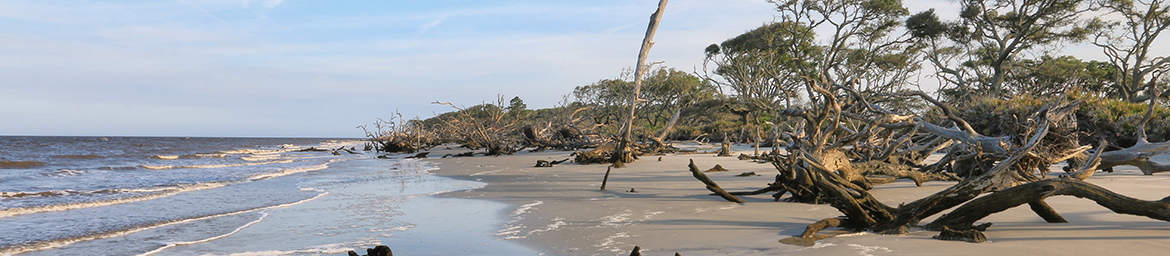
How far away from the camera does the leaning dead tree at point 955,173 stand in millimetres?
3172

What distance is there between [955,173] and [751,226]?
3.66 m

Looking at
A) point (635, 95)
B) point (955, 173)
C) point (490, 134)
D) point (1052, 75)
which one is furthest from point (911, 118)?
point (1052, 75)

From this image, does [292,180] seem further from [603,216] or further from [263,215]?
[603,216]

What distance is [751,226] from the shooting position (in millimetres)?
4035

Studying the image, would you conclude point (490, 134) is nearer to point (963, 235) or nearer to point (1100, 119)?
point (1100, 119)

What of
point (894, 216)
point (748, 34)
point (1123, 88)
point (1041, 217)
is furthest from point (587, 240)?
point (748, 34)

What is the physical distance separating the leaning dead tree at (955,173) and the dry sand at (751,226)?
132mm

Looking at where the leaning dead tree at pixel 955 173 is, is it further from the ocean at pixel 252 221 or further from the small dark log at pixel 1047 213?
the ocean at pixel 252 221

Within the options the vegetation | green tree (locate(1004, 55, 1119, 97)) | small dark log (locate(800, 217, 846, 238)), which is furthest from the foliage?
green tree (locate(1004, 55, 1119, 97))

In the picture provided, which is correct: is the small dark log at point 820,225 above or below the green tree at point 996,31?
below

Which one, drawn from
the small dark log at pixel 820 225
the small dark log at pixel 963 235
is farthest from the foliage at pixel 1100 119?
the small dark log at pixel 820 225

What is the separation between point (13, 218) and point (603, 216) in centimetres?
565

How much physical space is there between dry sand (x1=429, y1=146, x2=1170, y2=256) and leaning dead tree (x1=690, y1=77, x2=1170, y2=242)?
13 centimetres

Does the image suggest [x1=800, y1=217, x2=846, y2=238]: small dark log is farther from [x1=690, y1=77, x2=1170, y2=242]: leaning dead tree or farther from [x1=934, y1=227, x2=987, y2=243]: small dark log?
[x1=934, y1=227, x2=987, y2=243]: small dark log
